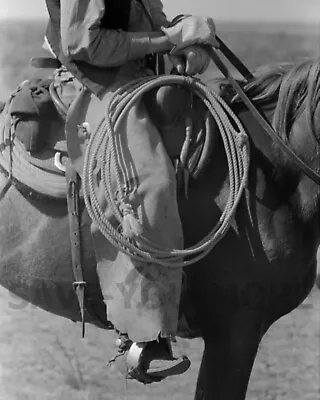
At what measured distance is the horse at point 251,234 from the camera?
2766 millimetres

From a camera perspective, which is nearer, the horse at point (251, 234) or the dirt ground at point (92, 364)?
the horse at point (251, 234)

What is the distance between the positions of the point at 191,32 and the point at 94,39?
1.13 feet

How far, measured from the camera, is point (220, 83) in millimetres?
2955

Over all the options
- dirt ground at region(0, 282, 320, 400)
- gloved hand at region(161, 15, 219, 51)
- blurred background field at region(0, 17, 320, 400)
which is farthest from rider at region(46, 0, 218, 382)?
dirt ground at region(0, 282, 320, 400)

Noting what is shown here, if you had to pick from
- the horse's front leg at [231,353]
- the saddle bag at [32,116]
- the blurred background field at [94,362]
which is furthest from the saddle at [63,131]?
the blurred background field at [94,362]

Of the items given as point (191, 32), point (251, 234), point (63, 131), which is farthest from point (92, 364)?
point (191, 32)

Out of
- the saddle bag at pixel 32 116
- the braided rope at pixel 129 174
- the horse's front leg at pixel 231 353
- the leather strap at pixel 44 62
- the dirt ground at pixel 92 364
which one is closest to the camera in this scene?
the braided rope at pixel 129 174

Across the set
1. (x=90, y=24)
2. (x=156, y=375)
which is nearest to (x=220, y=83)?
(x=90, y=24)

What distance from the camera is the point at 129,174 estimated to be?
2.73 meters

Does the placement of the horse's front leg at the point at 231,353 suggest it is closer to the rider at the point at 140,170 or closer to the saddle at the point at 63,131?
the rider at the point at 140,170

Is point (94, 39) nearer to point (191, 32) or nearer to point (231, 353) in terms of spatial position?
point (191, 32)

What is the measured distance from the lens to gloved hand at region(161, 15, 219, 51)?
2750 millimetres

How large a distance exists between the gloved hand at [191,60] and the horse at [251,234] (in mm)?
161

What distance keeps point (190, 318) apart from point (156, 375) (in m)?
0.25
